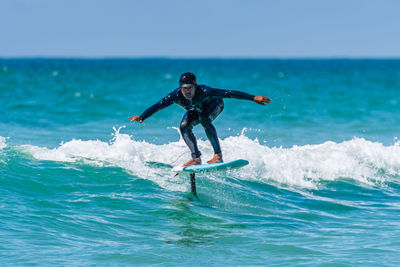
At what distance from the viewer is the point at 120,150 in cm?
1238

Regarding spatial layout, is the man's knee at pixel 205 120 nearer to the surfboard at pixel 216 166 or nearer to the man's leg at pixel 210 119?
the man's leg at pixel 210 119

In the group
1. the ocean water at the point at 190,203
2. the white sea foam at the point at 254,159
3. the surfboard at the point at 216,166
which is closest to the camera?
the ocean water at the point at 190,203

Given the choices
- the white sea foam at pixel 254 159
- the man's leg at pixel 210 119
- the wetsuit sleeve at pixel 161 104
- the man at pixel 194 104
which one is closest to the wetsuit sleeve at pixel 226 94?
the man at pixel 194 104

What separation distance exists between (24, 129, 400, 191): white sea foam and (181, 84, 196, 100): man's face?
8.63 ft

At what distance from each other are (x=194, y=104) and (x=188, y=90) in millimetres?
341

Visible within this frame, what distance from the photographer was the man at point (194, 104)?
8547 mm

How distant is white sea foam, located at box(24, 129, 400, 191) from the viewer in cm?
1188

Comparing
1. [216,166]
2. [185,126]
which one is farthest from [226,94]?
[216,166]

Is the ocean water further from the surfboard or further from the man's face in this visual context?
the man's face

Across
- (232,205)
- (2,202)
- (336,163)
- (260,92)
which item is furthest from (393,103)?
(2,202)

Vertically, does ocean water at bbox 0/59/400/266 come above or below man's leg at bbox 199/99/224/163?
below

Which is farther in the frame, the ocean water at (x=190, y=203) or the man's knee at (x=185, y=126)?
the man's knee at (x=185, y=126)

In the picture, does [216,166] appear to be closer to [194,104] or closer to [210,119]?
[210,119]

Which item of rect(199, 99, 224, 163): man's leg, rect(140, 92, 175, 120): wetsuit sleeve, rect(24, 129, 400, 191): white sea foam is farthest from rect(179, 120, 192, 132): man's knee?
rect(24, 129, 400, 191): white sea foam
